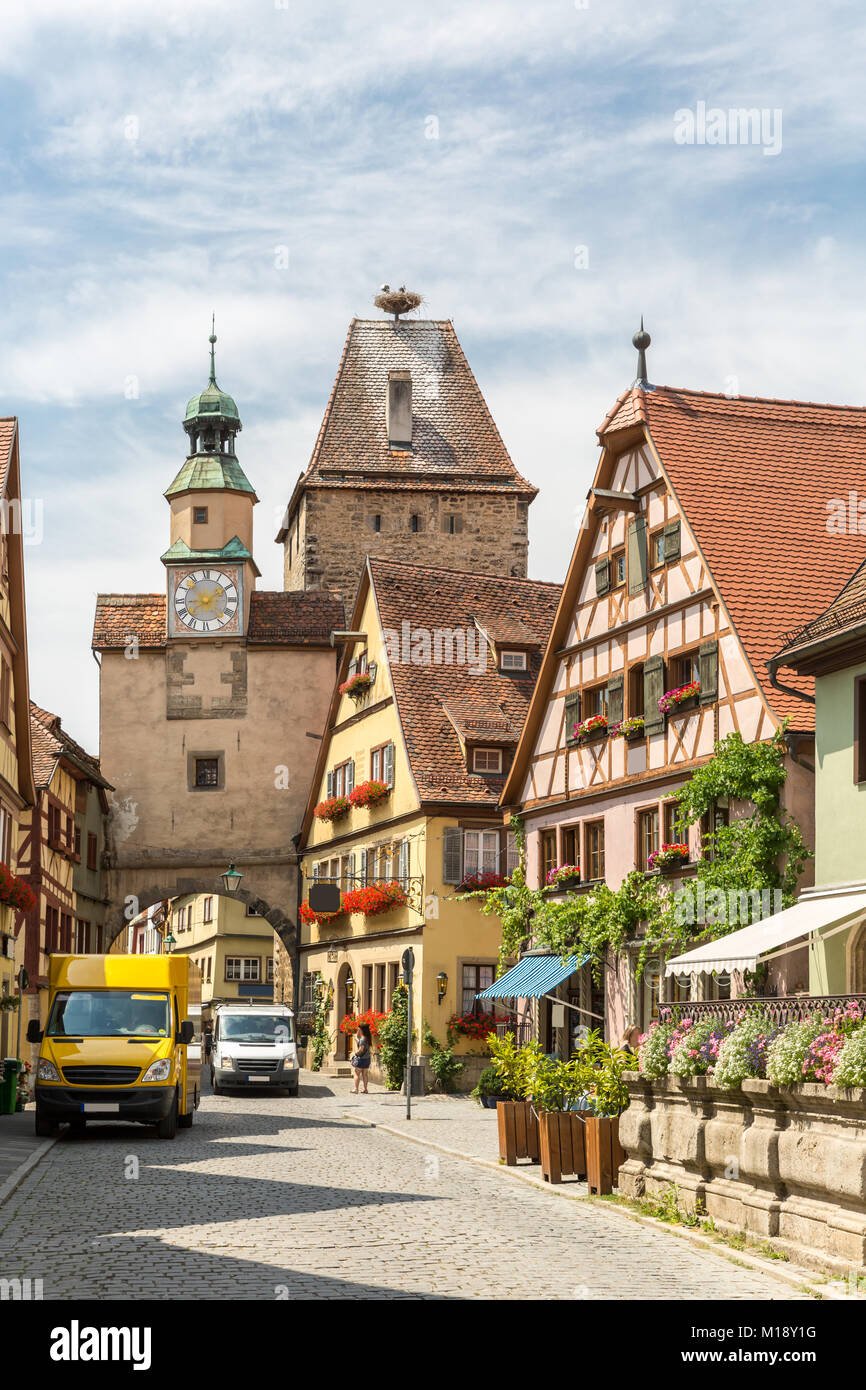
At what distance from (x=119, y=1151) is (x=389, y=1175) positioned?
4203 mm

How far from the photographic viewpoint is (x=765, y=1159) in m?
11.9

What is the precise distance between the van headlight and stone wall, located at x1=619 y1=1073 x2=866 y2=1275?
25.0 feet

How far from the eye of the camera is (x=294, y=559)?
61.3 m

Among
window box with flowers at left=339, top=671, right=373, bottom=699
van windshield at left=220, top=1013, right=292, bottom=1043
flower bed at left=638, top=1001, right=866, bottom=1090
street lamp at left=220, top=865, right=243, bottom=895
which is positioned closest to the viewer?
flower bed at left=638, top=1001, right=866, bottom=1090

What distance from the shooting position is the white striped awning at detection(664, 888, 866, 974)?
→ 605 inches

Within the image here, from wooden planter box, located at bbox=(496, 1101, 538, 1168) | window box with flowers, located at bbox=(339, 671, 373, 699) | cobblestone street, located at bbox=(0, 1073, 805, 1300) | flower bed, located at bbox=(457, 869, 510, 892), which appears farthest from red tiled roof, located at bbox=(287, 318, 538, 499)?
wooden planter box, located at bbox=(496, 1101, 538, 1168)

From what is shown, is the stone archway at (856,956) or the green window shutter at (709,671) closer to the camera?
the stone archway at (856,956)

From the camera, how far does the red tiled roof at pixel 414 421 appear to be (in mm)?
58344

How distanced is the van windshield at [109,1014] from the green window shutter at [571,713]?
912cm

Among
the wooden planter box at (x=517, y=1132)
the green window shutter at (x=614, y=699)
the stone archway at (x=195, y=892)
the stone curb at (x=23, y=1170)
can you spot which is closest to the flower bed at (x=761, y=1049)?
the wooden planter box at (x=517, y=1132)

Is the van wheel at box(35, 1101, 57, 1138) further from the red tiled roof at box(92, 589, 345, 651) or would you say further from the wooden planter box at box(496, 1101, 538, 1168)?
the red tiled roof at box(92, 589, 345, 651)

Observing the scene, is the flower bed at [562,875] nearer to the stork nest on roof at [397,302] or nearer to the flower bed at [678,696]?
the flower bed at [678,696]

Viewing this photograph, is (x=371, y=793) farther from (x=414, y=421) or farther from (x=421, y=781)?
(x=414, y=421)

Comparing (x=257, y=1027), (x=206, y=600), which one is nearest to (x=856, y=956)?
(x=257, y=1027)
